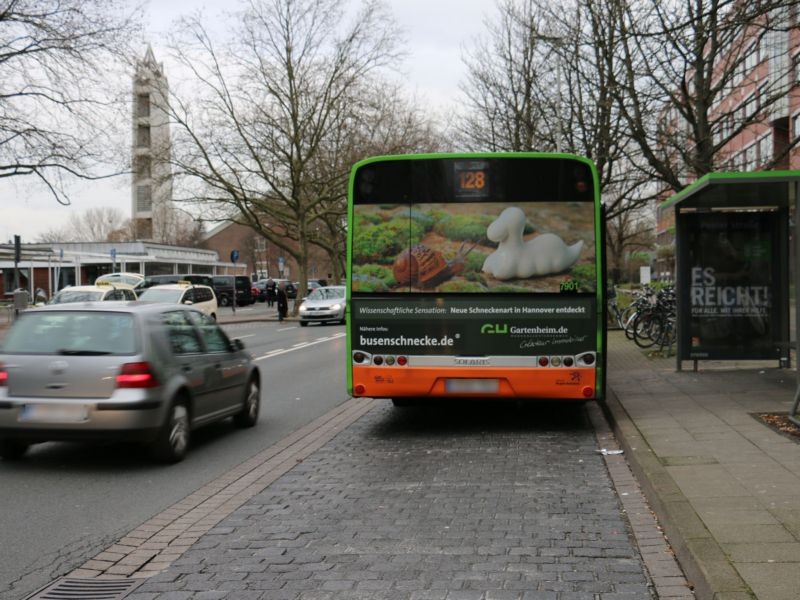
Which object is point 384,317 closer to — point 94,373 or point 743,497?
point 94,373

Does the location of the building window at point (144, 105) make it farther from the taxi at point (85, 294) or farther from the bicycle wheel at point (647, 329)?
the bicycle wheel at point (647, 329)

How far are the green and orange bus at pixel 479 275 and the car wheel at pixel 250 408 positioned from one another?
1549 millimetres

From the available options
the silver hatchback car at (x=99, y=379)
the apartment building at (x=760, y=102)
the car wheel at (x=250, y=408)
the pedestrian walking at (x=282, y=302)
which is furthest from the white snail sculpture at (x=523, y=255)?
the pedestrian walking at (x=282, y=302)

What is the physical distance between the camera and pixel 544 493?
22.5ft

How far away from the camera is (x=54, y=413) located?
7.60m

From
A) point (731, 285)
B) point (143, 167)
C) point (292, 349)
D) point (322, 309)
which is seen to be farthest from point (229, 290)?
point (731, 285)

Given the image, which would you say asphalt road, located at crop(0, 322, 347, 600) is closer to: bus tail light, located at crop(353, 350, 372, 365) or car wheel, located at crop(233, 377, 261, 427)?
car wheel, located at crop(233, 377, 261, 427)

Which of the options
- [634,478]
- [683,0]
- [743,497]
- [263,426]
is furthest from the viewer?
[683,0]

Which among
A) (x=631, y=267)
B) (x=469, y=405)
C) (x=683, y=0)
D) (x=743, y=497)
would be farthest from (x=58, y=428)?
(x=631, y=267)

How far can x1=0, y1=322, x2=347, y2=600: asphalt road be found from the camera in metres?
5.28

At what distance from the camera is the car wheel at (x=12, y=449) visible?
8.11 meters

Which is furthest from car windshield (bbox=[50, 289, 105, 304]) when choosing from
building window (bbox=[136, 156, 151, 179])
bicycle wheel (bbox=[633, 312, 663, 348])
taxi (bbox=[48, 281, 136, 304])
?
bicycle wheel (bbox=[633, 312, 663, 348])

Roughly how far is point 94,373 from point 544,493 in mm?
3776

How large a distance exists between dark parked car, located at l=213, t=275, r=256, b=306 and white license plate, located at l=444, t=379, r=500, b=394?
49915 millimetres
